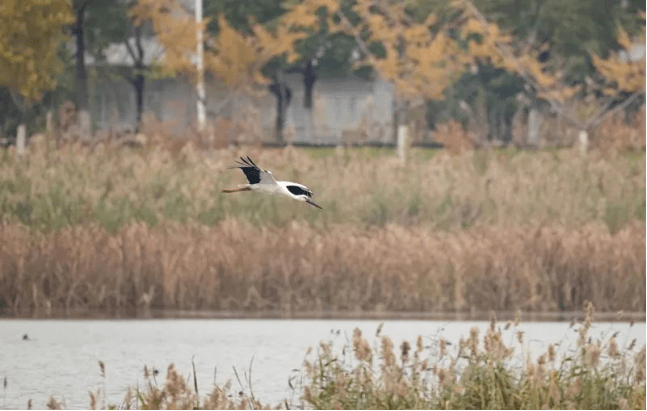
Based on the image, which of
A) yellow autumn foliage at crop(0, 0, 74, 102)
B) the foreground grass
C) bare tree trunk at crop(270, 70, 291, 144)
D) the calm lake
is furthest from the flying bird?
bare tree trunk at crop(270, 70, 291, 144)

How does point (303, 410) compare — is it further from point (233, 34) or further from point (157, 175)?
point (233, 34)

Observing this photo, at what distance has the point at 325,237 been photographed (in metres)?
21.0

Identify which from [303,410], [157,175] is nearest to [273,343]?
[303,410]

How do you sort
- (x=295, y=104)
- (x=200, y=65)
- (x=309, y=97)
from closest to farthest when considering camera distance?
(x=200, y=65) < (x=309, y=97) < (x=295, y=104)

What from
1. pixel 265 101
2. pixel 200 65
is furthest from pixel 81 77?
pixel 265 101

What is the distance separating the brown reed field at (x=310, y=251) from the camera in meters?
19.5

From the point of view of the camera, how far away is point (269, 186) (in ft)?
28.3

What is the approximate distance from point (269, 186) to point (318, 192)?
51.9 feet

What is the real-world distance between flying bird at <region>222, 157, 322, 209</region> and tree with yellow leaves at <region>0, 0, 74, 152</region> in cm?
2181

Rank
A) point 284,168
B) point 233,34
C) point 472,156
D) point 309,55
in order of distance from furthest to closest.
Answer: point 309,55 → point 233,34 → point 472,156 → point 284,168

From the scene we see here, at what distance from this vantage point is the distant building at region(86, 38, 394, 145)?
177 feet

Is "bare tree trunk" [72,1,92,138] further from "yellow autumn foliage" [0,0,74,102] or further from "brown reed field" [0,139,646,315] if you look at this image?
"brown reed field" [0,139,646,315]

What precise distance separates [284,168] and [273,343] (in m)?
9.30

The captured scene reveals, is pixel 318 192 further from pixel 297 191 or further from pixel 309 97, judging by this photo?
pixel 309 97
